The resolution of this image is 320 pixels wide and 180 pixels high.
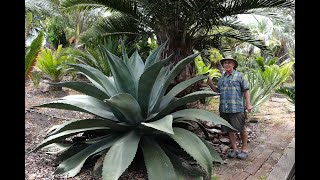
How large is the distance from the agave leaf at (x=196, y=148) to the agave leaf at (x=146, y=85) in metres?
0.42

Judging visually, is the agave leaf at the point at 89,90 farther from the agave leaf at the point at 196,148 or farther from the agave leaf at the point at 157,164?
the agave leaf at the point at 196,148

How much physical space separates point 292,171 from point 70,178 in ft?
6.91

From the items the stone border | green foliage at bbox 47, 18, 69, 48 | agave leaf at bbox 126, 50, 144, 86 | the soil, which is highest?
green foliage at bbox 47, 18, 69, 48

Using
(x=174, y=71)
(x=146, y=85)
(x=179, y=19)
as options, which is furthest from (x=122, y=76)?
(x=179, y=19)

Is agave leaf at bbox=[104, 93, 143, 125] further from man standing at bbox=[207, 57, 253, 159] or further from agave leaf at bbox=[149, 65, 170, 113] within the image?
man standing at bbox=[207, 57, 253, 159]

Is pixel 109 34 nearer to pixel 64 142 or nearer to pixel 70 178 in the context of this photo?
pixel 64 142

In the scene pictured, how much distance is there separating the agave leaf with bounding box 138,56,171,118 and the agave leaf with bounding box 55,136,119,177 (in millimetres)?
390

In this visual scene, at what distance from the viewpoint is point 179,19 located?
159 inches

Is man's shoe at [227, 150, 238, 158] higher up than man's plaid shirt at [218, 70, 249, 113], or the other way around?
man's plaid shirt at [218, 70, 249, 113]

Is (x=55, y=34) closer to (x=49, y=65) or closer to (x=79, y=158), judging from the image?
(x=49, y=65)

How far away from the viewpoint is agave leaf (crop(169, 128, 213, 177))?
220cm

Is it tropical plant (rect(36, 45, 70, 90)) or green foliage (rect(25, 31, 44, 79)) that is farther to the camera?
tropical plant (rect(36, 45, 70, 90))

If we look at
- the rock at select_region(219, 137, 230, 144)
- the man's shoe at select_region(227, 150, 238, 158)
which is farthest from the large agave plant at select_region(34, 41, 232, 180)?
the rock at select_region(219, 137, 230, 144)

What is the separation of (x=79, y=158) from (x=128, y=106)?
0.63 m
